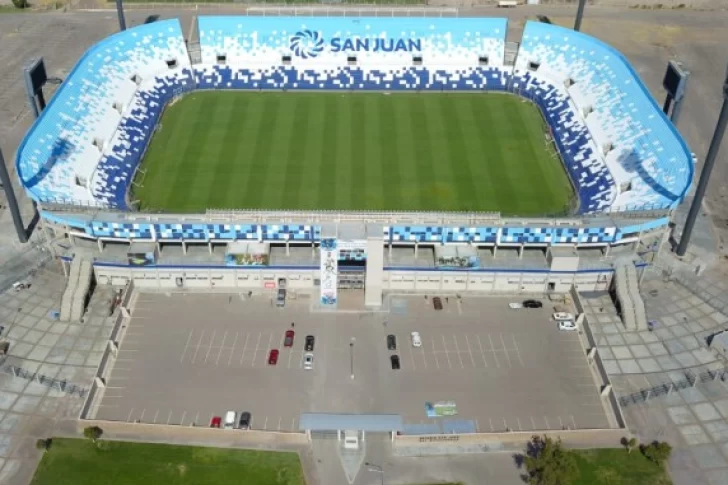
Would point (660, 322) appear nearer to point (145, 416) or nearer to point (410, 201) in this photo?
point (410, 201)

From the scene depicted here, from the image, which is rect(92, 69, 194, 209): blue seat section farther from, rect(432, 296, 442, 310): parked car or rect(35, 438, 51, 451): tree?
rect(432, 296, 442, 310): parked car

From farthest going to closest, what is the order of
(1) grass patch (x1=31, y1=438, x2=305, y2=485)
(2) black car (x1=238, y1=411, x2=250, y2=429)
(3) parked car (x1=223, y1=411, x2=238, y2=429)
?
(2) black car (x1=238, y1=411, x2=250, y2=429) < (3) parked car (x1=223, y1=411, x2=238, y2=429) < (1) grass patch (x1=31, y1=438, x2=305, y2=485)

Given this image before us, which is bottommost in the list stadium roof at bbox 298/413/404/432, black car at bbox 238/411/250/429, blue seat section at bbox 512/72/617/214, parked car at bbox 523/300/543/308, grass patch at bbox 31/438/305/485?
grass patch at bbox 31/438/305/485

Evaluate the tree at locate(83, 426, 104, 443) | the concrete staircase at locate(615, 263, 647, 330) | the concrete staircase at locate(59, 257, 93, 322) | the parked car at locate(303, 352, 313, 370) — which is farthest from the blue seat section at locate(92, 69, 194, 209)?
the concrete staircase at locate(615, 263, 647, 330)

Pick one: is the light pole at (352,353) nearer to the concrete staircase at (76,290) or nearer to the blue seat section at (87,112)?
the concrete staircase at (76,290)

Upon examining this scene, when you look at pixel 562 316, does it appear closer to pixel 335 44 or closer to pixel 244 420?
pixel 244 420

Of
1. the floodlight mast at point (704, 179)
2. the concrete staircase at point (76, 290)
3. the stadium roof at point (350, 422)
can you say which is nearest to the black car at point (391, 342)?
the stadium roof at point (350, 422)
